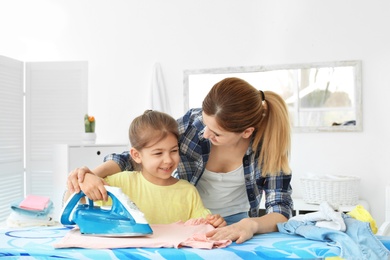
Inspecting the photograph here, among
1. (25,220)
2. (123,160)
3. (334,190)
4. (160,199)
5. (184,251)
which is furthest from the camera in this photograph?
(334,190)

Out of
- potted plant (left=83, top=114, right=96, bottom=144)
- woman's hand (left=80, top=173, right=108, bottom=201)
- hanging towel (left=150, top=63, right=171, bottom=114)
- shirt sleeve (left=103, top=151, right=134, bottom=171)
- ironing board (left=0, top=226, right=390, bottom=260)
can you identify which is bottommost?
ironing board (left=0, top=226, right=390, bottom=260)

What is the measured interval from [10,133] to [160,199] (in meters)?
2.60

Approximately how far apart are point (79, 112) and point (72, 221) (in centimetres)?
270

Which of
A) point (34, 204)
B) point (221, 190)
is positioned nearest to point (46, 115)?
point (34, 204)

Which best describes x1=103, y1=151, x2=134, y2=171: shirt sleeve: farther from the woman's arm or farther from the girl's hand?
the woman's arm

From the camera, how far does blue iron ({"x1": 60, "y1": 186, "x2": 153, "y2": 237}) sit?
1.38 metres

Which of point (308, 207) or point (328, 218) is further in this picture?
point (308, 207)

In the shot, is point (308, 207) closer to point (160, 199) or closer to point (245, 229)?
point (160, 199)

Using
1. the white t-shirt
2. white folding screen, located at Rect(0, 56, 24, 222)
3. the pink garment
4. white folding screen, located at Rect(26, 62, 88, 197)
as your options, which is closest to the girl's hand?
the pink garment

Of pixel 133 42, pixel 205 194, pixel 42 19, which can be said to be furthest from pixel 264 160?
pixel 42 19

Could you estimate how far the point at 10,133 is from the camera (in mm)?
3928

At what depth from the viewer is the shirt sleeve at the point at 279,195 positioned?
1.68 meters

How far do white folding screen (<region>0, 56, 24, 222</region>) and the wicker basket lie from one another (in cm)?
227

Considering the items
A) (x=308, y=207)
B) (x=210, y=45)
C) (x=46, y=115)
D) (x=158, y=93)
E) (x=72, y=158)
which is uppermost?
(x=210, y=45)
